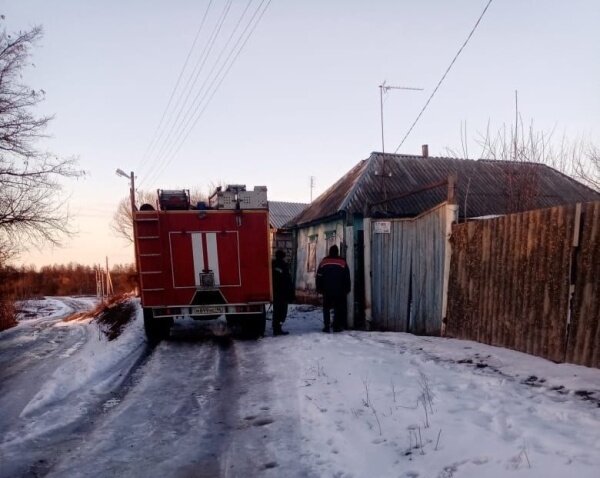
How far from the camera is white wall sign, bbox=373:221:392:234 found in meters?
9.89

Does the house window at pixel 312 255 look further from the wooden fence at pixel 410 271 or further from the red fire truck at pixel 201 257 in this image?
the red fire truck at pixel 201 257

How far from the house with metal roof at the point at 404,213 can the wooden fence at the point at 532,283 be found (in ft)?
2.26

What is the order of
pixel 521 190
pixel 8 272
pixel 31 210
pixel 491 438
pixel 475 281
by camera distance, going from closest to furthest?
pixel 491 438
pixel 475 281
pixel 521 190
pixel 31 210
pixel 8 272

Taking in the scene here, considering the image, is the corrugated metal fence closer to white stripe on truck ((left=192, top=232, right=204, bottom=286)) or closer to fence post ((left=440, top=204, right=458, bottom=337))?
fence post ((left=440, top=204, right=458, bottom=337))

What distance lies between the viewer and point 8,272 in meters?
21.7

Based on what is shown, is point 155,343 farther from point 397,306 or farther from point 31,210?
point 31,210

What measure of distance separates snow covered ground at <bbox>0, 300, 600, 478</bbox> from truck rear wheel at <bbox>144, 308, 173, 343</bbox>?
2.18 metres

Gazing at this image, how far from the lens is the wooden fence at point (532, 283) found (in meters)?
5.09

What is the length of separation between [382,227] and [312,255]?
8.87m

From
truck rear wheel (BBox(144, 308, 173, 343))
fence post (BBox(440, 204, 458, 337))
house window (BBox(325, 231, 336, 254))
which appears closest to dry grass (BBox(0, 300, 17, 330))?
truck rear wheel (BBox(144, 308, 173, 343))

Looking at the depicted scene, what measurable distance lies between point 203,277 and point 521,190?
864 cm

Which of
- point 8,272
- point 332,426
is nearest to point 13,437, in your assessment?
point 332,426

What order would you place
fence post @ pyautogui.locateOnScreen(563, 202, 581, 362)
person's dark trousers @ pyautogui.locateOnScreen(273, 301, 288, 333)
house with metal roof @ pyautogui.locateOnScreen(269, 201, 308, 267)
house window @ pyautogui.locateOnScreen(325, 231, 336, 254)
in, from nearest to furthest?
1. fence post @ pyautogui.locateOnScreen(563, 202, 581, 362)
2. person's dark trousers @ pyautogui.locateOnScreen(273, 301, 288, 333)
3. house window @ pyautogui.locateOnScreen(325, 231, 336, 254)
4. house with metal roof @ pyautogui.locateOnScreen(269, 201, 308, 267)

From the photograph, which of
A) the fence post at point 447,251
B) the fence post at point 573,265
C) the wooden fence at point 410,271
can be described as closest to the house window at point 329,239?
the wooden fence at point 410,271
